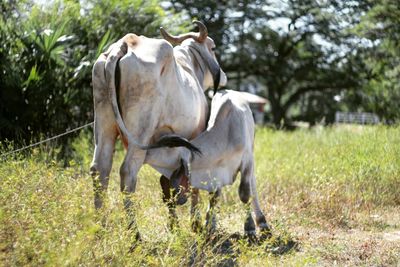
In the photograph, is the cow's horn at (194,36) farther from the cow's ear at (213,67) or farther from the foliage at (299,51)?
the foliage at (299,51)

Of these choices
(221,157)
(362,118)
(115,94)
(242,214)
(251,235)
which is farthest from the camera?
(362,118)

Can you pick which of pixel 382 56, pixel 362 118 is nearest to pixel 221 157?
pixel 382 56

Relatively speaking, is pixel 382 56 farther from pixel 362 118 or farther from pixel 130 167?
pixel 130 167

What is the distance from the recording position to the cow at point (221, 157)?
5.64 metres

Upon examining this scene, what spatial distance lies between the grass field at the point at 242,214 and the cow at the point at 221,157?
28 cm

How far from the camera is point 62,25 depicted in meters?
9.67

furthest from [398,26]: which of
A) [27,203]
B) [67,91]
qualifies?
[27,203]

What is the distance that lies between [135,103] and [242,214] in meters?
2.17

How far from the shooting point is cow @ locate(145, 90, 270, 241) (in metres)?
5.64

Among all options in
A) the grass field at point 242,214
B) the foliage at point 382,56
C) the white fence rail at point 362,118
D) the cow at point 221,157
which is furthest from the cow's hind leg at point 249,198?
the white fence rail at point 362,118

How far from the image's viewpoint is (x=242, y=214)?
22.4 feet

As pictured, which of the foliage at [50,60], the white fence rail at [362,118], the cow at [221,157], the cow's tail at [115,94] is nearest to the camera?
the cow's tail at [115,94]

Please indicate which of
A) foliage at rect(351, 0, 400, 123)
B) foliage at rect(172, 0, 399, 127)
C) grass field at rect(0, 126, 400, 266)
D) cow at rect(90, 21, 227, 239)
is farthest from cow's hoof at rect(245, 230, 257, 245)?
foliage at rect(172, 0, 399, 127)

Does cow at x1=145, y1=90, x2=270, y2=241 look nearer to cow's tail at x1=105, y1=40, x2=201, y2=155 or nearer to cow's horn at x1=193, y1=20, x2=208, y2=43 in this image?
cow's tail at x1=105, y1=40, x2=201, y2=155
